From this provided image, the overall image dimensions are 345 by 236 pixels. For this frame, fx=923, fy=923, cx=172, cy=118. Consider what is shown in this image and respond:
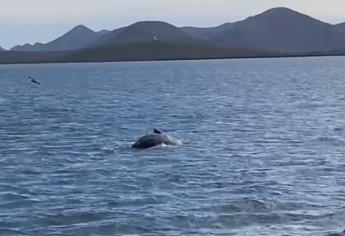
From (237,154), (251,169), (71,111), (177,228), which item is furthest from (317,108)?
(177,228)

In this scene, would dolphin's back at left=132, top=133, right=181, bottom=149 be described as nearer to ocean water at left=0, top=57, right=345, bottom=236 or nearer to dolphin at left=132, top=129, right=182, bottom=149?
dolphin at left=132, top=129, right=182, bottom=149

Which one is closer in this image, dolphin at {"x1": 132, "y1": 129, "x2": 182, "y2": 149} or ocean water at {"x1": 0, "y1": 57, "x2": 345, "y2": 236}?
ocean water at {"x1": 0, "y1": 57, "x2": 345, "y2": 236}

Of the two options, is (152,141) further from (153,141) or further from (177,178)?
(177,178)

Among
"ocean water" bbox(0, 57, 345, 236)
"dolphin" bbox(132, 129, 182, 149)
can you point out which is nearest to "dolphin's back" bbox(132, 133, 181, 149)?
"dolphin" bbox(132, 129, 182, 149)

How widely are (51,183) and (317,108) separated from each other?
41.0 metres

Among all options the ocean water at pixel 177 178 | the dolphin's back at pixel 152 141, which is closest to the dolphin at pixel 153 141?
the dolphin's back at pixel 152 141

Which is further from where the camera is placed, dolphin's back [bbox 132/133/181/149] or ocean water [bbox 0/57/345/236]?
dolphin's back [bbox 132/133/181/149]

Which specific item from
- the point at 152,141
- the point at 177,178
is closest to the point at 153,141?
the point at 152,141

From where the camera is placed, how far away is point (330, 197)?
81.5 ft

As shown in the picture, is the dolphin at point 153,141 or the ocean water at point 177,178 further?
the dolphin at point 153,141

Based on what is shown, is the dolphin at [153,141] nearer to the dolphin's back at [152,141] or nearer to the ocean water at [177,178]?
the dolphin's back at [152,141]

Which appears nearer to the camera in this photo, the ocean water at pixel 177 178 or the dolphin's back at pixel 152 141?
the ocean water at pixel 177 178

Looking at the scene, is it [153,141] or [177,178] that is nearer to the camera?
[177,178]

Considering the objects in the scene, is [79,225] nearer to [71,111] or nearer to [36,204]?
[36,204]
